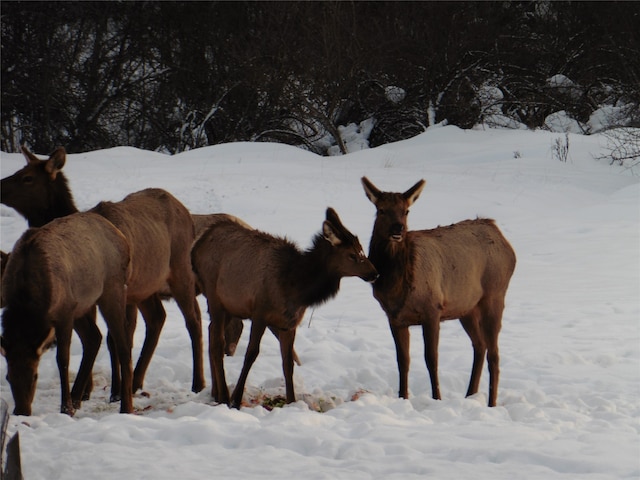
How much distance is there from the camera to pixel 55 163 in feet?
30.5

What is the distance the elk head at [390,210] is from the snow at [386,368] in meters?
1.41

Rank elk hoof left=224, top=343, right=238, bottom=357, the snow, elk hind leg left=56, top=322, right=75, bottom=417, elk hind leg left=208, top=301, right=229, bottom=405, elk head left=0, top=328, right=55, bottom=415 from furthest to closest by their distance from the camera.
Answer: elk hoof left=224, top=343, right=238, bottom=357 → elk hind leg left=208, top=301, right=229, bottom=405 → elk head left=0, top=328, right=55, bottom=415 → elk hind leg left=56, top=322, right=75, bottom=417 → the snow

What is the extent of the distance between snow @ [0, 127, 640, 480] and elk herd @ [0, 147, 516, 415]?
451mm

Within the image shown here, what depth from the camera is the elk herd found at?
7473mm

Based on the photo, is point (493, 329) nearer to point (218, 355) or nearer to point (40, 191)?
point (218, 355)

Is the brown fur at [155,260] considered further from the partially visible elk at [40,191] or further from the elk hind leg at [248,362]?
the elk hind leg at [248,362]

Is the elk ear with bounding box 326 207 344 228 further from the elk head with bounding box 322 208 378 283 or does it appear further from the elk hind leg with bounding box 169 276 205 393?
the elk hind leg with bounding box 169 276 205 393

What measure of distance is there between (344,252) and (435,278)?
0.84m

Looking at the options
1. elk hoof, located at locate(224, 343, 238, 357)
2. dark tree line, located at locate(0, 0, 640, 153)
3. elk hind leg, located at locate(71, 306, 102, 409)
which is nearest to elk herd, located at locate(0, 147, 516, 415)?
elk hind leg, located at locate(71, 306, 102, 409)

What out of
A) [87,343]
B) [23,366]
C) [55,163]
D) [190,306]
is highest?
[55,163]

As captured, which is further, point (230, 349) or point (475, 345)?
point (230, 349)

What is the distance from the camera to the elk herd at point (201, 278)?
7.47m

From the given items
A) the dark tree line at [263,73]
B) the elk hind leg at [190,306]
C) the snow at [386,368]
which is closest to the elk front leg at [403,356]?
the snow at [386,368]

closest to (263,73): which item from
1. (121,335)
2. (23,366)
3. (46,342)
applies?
(121,335)
